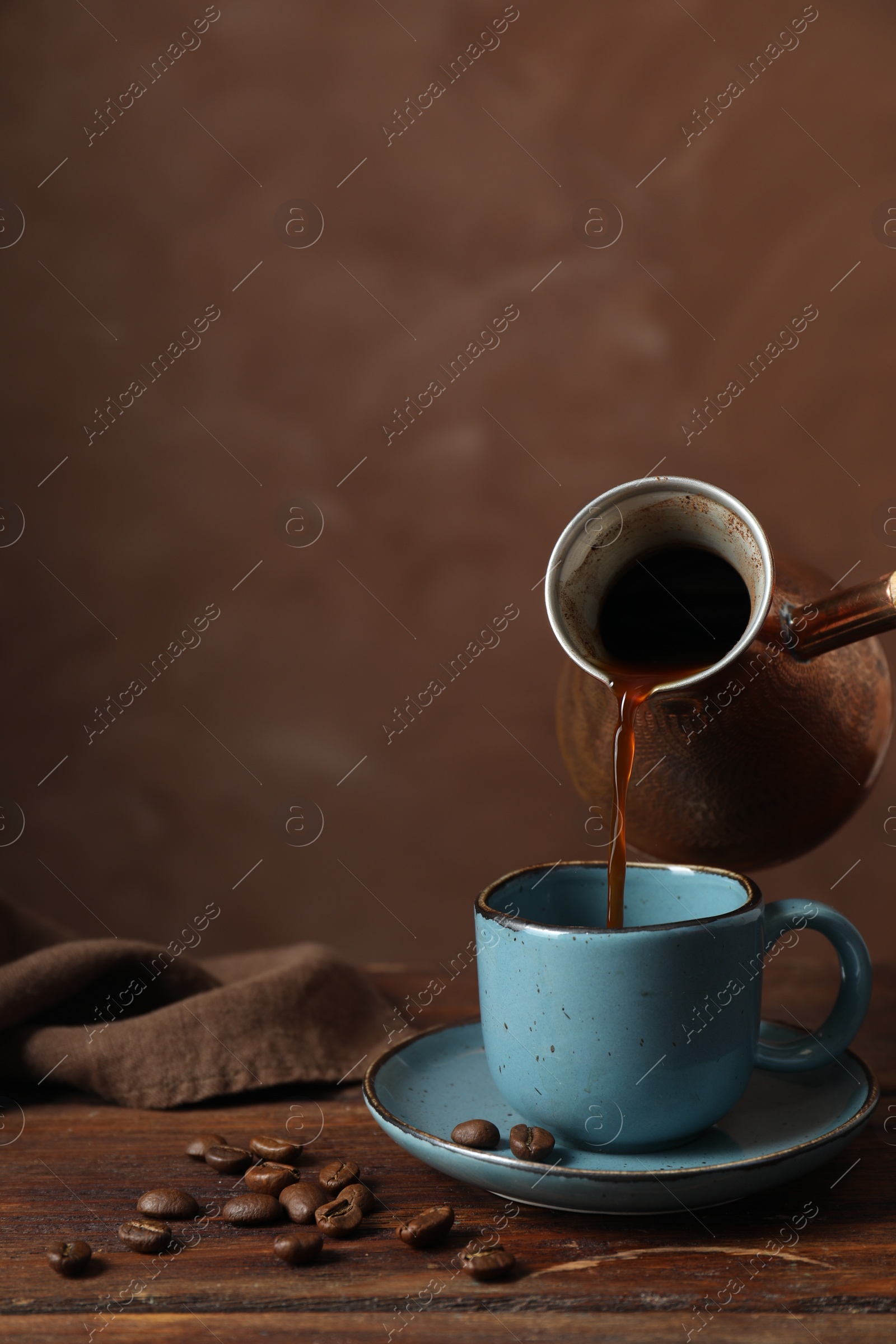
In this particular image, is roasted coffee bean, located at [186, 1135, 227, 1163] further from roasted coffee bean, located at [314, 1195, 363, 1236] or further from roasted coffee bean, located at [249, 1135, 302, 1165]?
roasted coffee bean, located at [314, 1195, 363, 1236]

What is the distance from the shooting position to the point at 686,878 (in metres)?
0.79

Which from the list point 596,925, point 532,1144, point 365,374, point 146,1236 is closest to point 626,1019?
point 532,1144

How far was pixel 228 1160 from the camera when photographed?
2.40 feet

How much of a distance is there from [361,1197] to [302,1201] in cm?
4

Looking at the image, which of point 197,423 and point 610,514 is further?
point 197,423

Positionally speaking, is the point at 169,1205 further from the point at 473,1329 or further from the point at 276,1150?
the point at 473,1329

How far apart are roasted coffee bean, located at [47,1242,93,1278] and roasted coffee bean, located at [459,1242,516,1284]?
203 mm

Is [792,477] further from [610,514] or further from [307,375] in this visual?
[610,514]

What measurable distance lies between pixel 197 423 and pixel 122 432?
13cm

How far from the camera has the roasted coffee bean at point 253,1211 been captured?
2.14ft

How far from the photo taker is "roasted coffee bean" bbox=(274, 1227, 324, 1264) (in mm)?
603

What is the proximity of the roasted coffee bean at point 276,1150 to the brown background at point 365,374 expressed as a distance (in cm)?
125

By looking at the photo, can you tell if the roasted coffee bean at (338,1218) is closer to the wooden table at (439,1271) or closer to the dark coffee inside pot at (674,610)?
the wooden table at (439,1271)

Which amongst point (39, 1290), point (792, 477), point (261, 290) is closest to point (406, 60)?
point (261, 290)
